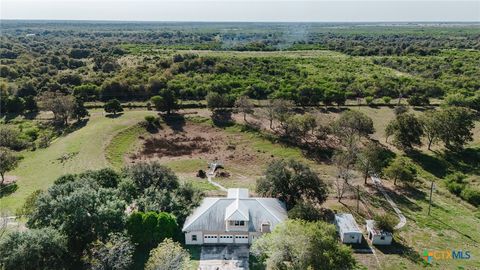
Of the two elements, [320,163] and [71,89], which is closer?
[320,163]

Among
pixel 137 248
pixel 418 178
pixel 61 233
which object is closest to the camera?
pixel 61 233

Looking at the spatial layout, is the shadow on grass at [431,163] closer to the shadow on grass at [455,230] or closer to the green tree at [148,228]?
the shadow on grass at [455,230]

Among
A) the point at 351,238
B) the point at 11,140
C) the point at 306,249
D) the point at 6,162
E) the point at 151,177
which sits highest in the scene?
the point at 306,249

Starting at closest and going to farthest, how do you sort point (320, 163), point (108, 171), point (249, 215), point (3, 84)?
point (249, 215), point (108, 171), point (320, 163), point (3, 84)

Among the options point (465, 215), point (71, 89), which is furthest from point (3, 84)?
point (465, 215)

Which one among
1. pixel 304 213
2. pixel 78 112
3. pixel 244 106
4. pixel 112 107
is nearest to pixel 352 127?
pixel 244 106

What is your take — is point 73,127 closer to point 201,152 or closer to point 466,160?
point 201,152

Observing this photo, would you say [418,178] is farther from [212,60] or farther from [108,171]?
[212,60]
